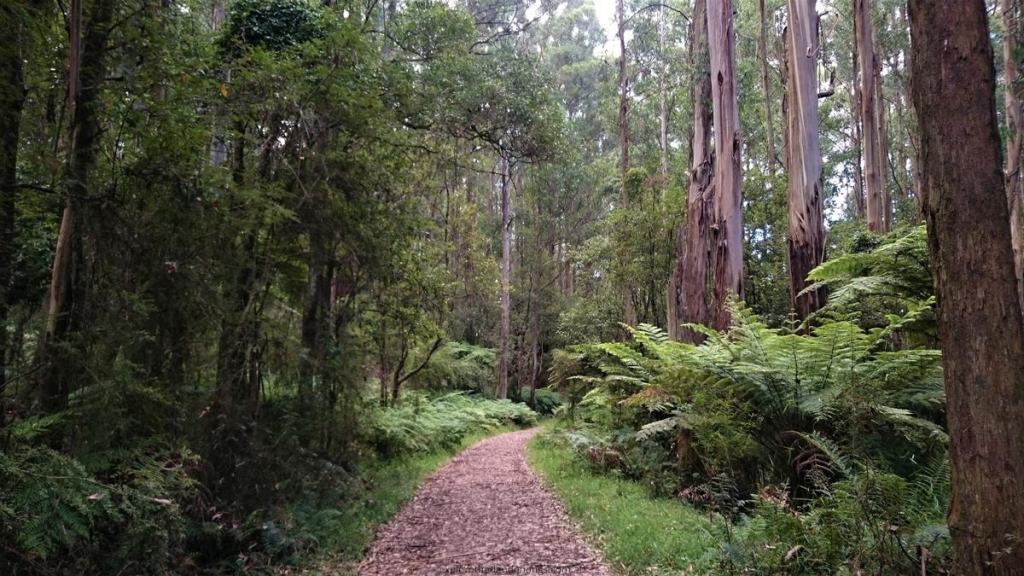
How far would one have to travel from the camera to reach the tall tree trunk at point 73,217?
4227 millimetres

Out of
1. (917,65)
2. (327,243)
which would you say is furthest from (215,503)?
(917,65)

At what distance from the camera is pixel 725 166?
32.8ft

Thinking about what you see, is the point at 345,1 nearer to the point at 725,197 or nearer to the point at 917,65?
the point at 725,197

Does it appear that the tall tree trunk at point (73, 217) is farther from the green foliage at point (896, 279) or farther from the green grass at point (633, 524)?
the green foliage at point (896, 279)

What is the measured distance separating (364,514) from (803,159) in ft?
26.5

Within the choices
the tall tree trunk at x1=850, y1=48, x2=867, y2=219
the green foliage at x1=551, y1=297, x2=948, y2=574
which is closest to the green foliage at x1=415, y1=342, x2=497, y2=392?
the green foliage at x1=551, y1=297, x2=948, y2=574

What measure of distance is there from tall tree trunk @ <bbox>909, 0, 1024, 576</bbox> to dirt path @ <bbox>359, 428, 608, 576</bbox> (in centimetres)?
305

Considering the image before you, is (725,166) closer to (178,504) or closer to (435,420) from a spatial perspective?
(435,420)

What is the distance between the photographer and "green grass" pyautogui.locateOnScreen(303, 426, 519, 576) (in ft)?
19.2

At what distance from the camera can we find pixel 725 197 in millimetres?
9953

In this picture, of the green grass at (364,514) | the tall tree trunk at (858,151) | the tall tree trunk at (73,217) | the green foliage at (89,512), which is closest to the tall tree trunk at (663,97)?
the tall tree trunk at (858,151)

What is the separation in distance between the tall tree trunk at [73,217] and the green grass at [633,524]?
14.9ft

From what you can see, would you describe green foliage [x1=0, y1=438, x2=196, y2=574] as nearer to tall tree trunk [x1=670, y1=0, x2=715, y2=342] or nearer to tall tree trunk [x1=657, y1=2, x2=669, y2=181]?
tall tree trunk [x1=670, y1=0, x2=715, y2=342]

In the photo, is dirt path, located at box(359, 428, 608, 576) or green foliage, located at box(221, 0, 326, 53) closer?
dirt path, located at box(359, 428, 608, 576)
